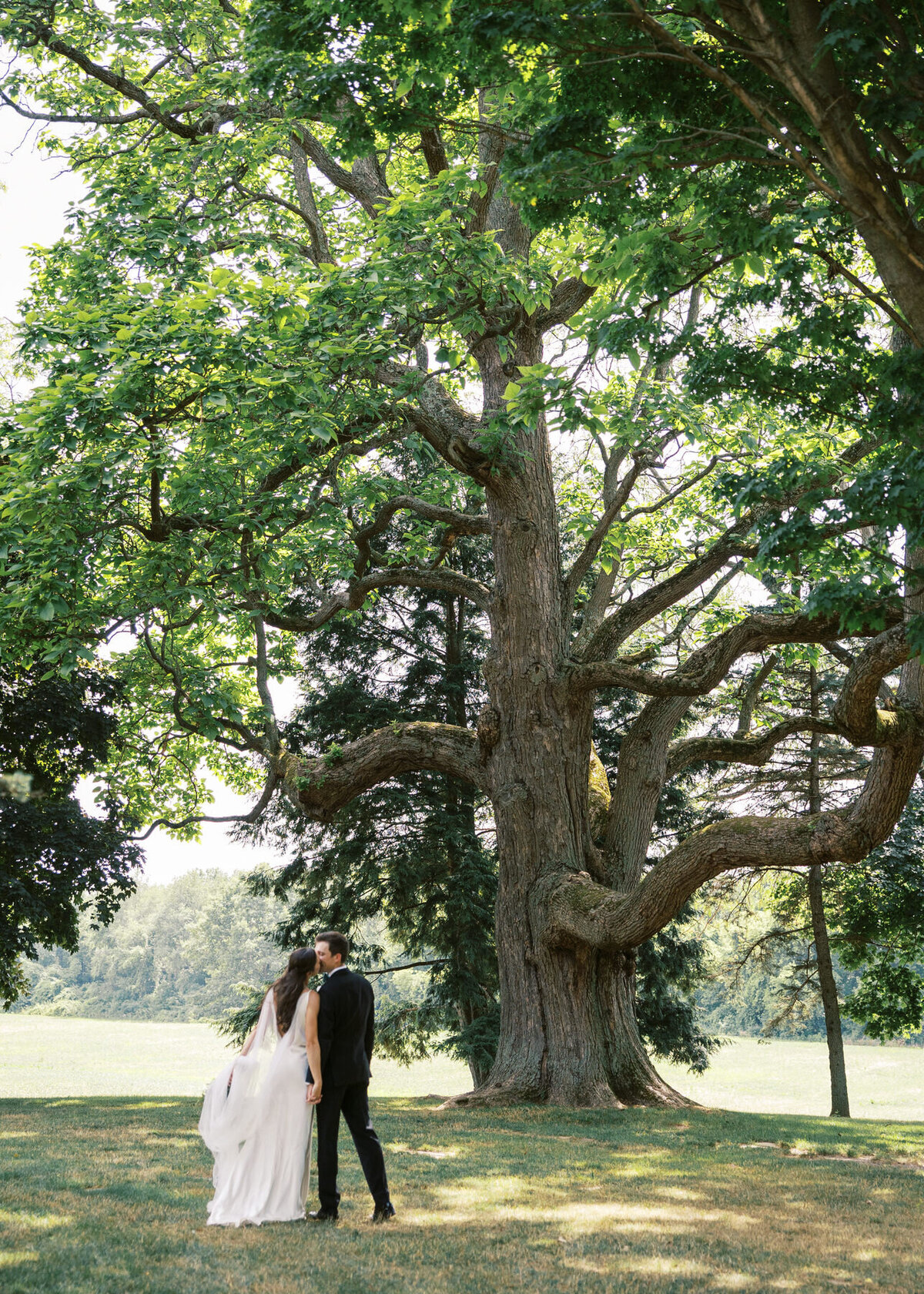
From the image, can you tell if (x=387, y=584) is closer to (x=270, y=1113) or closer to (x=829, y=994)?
(x=270, y=1113)

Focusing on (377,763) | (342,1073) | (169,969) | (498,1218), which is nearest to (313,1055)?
(342,1073)

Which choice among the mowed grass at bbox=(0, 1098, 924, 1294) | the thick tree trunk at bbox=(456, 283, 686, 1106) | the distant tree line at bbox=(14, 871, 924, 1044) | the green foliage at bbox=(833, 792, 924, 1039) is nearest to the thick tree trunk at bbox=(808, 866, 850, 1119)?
the green foliage at bbox=(833, 792, 924, 1039)

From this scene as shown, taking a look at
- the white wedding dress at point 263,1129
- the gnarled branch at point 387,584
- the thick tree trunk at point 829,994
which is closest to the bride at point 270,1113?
the white wedding dress at point 263,1129

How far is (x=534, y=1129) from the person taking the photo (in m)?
10.1

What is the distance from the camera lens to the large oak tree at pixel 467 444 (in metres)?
7.08

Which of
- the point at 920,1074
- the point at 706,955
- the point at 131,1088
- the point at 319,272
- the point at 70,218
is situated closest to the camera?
the point at 319,272

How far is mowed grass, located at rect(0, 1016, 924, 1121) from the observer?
3500 centimetres

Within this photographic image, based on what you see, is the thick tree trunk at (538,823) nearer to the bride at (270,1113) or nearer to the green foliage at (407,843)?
the green foliage at (407,843)

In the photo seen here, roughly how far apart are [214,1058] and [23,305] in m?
52.3

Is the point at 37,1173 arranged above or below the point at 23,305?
below

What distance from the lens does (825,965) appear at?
17625mm

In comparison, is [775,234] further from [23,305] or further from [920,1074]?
[920,1074]

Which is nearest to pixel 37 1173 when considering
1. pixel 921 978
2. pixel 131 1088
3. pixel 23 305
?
pixel 23 305

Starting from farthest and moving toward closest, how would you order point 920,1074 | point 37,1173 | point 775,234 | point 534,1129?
point 920,1074 < point 534,1129 < point 37,1173 < point 775,234
